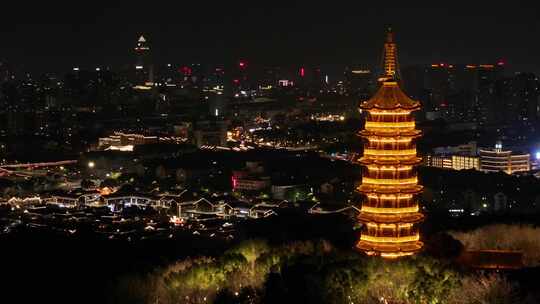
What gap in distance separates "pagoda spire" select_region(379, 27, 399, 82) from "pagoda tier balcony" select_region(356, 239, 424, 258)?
1.67 m

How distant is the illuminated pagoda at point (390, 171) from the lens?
11719mm

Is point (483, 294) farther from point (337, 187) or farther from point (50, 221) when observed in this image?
point (337, 187)

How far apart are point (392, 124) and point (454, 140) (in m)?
23.2

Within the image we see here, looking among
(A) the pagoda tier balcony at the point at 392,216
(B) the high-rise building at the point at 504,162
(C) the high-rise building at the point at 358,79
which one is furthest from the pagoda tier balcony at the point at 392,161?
(C) the high-rise building at the point at 358,79


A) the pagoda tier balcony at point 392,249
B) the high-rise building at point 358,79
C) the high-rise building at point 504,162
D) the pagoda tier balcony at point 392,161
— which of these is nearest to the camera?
the pagoda tier balcony at point 392,161

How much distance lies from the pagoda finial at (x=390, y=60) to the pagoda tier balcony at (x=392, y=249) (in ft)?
5.50

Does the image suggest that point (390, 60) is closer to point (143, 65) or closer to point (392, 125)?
point (392, 125)

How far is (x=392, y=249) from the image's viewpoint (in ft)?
A: 38.8

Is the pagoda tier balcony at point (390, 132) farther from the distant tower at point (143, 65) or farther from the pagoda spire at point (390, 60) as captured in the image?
the distant tower at point (143, 65)

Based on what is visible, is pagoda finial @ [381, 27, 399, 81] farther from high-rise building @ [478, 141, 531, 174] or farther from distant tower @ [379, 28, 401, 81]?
high-rise building @ [478, 141, 531, 174]

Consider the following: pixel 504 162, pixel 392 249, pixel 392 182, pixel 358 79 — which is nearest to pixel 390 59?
pixel 392 182

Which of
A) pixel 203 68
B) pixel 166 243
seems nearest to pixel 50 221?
pixel 166 243

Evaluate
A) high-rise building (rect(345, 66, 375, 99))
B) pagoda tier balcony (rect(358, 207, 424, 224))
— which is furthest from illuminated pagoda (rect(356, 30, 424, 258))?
high-rise building (rect(345, 66, 375, 99))

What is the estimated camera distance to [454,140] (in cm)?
3450
